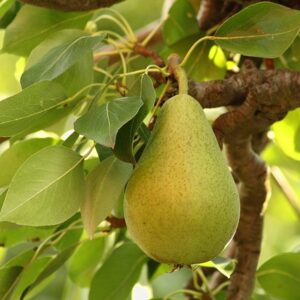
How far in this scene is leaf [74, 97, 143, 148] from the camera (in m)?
0.70

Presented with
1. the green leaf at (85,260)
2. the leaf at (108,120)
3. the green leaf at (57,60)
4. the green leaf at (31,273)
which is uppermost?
the leaf at (108,120)

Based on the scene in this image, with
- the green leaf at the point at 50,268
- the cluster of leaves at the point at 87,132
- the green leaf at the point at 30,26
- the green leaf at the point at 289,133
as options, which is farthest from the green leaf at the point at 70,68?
the green leaf at the point at 289,133

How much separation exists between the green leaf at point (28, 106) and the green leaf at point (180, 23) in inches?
12.7

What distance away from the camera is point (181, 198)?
692 mm

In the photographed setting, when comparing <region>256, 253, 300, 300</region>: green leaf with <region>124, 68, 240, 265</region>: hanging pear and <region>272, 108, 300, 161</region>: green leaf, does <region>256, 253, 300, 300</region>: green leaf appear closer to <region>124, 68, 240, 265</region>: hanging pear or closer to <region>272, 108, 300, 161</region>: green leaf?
<region>272, 108, 300, 161</region>: green leaf

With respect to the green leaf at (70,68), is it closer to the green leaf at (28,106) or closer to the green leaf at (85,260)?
the green leaf at (28,106)

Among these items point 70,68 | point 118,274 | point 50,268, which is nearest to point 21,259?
point 50,268

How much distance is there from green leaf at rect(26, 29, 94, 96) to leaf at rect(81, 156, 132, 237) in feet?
0.55

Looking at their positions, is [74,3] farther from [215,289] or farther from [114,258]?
[215,289]

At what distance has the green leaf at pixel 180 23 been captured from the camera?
1.14 metres

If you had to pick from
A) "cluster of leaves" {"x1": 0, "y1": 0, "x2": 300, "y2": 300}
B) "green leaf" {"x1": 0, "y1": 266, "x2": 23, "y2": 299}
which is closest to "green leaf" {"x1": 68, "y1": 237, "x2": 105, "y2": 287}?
"cluster of leaves" {"x1": 0, "y1": 0, "x2": 300, "y2": 300}

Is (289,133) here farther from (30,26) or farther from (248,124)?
(30,26)

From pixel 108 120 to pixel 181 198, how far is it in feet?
0.33

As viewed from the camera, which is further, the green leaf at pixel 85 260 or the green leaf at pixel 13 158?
the green leaf at pixel 85 260
